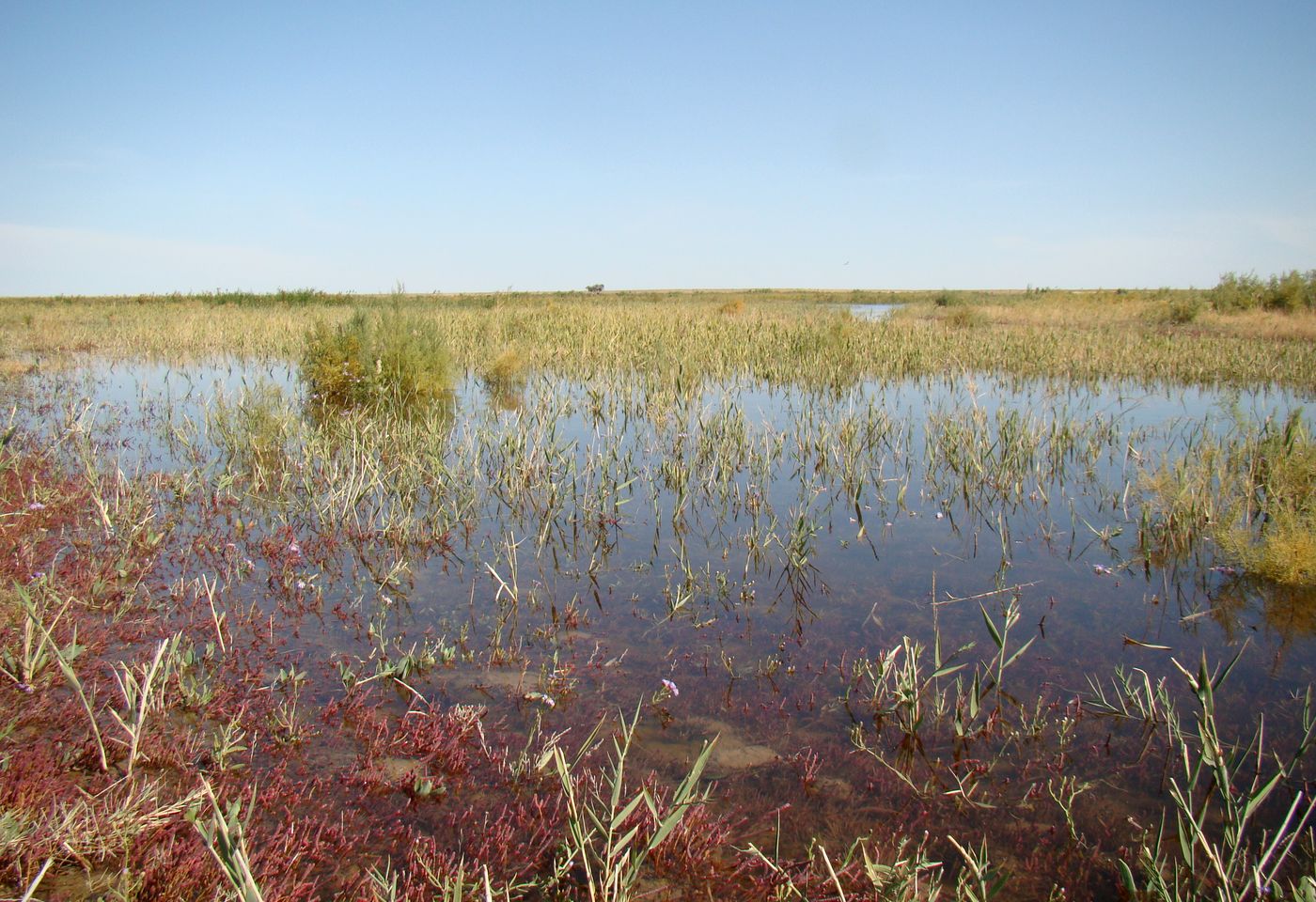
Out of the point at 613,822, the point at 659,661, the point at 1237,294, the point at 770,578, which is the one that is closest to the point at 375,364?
the point at 770,578

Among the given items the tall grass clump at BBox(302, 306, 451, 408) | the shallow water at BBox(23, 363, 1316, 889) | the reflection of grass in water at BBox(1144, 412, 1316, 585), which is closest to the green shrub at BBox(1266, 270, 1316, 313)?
the shallow water at BBox(23, 363, 1316, 889)

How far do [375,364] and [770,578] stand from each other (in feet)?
21.8

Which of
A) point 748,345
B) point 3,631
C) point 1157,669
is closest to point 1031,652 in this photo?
point 1157,669

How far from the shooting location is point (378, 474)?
17.6 feet

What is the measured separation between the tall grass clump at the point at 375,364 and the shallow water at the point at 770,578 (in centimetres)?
140

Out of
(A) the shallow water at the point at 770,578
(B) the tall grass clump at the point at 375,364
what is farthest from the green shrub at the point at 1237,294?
(B) the tall grass clump at the point at 375,364

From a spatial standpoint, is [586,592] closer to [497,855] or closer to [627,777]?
→ [627,777]

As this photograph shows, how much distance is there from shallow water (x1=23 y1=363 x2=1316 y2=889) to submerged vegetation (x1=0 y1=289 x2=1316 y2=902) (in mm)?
23

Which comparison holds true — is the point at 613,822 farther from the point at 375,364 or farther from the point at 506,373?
the point at 506,373

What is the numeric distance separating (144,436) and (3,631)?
5406 millimetres

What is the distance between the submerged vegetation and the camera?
1996mm

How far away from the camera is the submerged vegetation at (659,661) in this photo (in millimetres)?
1996

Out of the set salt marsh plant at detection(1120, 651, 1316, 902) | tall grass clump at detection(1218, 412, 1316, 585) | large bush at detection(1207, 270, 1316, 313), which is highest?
large bush at detection(1207, 270, 1316, 313)

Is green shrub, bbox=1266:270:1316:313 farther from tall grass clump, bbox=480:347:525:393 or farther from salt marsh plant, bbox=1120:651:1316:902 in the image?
salt marsh plant, bbox=1120:651:1316:902
